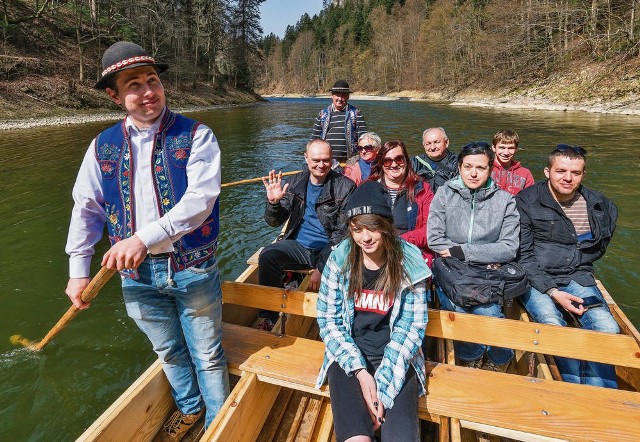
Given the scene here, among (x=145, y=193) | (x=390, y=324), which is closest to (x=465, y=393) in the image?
(x=390, y=324)

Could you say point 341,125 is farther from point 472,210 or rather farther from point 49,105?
point 49,105

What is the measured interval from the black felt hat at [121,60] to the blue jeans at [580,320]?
3315 mm

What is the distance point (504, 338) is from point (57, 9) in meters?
41.5

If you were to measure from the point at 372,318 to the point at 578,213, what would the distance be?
2230 mm

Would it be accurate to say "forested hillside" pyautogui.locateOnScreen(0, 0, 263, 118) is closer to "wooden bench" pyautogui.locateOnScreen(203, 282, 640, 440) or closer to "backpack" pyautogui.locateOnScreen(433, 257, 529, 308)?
"wooden bench" pyautogui.locateOnScreen(203, 282, 640, 440)

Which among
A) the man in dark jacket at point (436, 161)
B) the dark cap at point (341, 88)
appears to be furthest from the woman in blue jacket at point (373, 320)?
the dark cap at point (341, 88)

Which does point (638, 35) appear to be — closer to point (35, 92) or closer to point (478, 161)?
point (478, 161)

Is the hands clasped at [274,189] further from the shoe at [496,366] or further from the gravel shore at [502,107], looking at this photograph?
the gravel shore at [502,107]

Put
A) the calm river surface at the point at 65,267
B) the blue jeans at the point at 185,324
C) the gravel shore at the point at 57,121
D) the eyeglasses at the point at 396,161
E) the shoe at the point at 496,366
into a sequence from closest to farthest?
the blue jeans at the point at 185,324 < the shoe at the point at 496,366 < the calm river surface at the point at 65,267 < the eyeglasses at the point at 396,161 < the gravel shore at the point at 57,121

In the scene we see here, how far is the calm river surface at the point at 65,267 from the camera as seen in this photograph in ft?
10.9

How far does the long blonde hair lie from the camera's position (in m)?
2.30

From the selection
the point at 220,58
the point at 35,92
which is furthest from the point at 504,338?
the point at 220,58

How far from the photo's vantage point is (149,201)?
1.96 m

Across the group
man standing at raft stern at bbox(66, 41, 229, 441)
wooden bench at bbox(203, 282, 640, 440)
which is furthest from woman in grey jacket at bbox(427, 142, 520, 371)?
man standing at raft stern at bbox(66, 41, 229, 441)
